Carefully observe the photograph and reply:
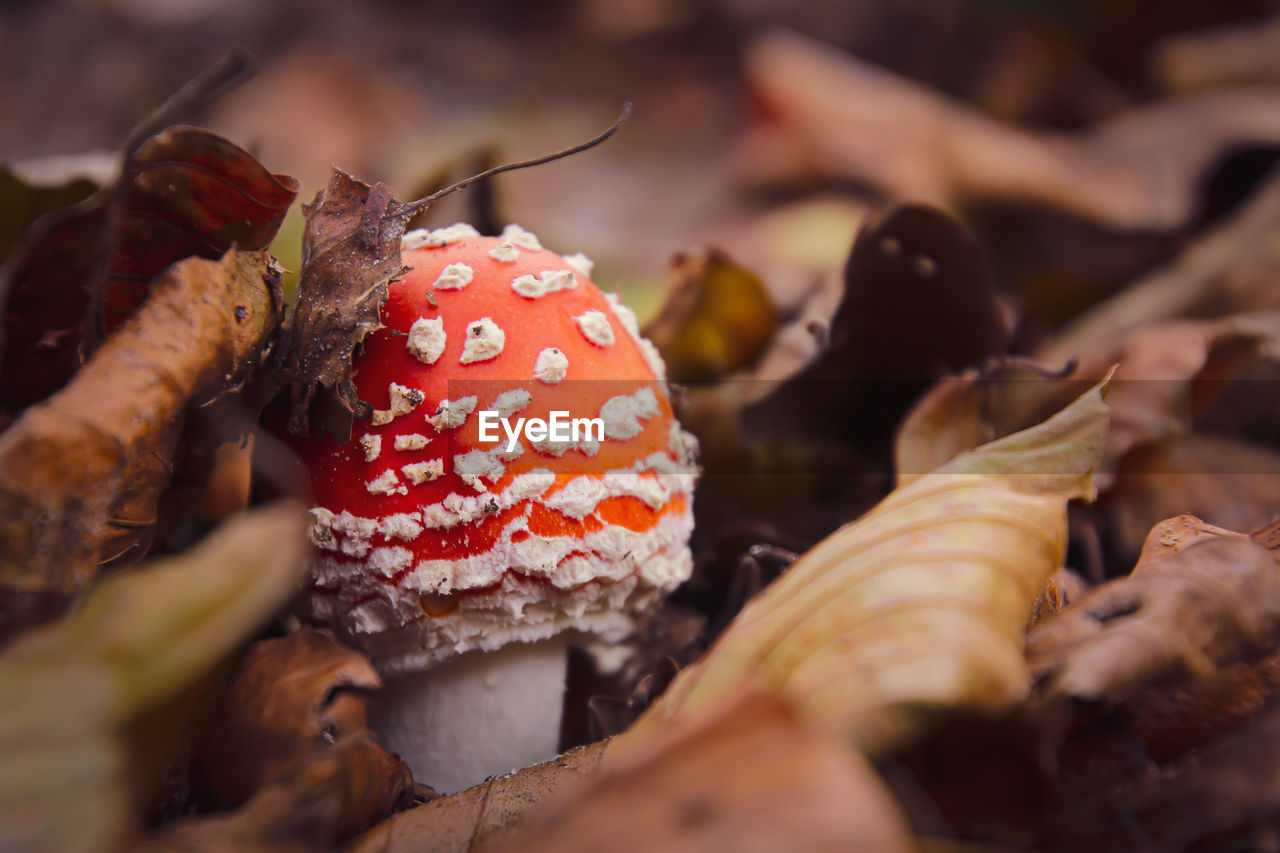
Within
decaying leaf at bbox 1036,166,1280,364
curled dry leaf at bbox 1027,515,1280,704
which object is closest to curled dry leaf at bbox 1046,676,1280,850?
curled dry leaf at bbox 1027,515,1280,704

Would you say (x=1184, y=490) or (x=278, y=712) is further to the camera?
(x=1184, y=490)

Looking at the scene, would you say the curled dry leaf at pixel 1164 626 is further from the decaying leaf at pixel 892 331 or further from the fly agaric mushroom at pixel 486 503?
the decaying leaf at pixel 892 331

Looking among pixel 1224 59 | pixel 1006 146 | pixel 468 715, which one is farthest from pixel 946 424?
pixel 1224 59

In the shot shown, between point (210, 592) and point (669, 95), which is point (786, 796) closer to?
point (210, 592)

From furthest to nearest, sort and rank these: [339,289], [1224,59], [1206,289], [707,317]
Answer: [1224,59] → [1206,289] → [707,317] → [339,289]

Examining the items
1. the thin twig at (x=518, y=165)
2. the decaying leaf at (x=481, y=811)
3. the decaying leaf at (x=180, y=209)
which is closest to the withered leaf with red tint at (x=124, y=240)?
the decaying leaf at (x=180, y=209)

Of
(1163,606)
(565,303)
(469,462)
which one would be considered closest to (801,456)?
(565,303)

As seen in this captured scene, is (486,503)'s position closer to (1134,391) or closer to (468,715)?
(468,715)
